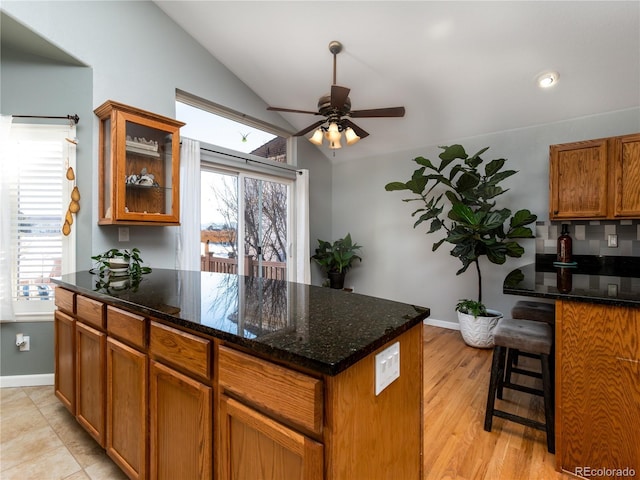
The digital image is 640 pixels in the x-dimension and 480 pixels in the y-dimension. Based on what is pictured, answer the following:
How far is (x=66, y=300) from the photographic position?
1.83 meters

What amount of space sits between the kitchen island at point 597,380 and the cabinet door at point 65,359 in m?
2.51

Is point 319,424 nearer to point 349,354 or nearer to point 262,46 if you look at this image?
point 349,354

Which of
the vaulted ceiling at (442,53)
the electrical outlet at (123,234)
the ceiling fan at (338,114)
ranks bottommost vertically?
the electrical outlet at (123,234)

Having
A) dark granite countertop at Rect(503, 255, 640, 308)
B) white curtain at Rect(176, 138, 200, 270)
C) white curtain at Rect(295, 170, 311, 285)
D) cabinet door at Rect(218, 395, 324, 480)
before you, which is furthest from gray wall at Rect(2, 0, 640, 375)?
cabinet door at Rect(218, 395, 324, 480)

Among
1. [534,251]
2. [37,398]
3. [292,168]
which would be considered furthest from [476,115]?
[37,398]

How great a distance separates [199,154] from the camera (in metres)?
3.20

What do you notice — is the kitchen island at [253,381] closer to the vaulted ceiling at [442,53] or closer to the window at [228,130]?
the window at [228,130]

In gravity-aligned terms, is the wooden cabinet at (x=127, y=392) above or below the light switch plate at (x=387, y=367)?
below

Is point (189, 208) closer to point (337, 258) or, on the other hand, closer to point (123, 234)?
point (123, 234)

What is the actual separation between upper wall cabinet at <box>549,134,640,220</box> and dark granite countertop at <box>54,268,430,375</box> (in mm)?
2634

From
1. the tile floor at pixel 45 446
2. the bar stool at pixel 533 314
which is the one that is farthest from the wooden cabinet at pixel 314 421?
the bar stool at pixel 533 314

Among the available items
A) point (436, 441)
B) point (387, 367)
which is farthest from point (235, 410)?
point (436, 441)

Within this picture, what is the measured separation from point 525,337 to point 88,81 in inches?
145

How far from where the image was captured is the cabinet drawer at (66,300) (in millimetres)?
1765
